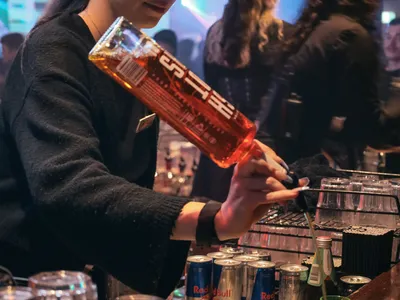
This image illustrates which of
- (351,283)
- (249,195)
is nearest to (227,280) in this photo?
(351,283)

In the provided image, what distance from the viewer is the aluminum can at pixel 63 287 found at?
0.71 metres

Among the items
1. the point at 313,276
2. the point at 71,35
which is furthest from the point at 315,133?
the point at 71,35

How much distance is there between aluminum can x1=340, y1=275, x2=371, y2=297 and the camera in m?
1.56

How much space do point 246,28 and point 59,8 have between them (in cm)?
228

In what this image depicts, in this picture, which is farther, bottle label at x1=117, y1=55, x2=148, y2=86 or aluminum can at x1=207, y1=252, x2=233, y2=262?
aluminum can at x1=207, y1=252, x2=233, y2=262

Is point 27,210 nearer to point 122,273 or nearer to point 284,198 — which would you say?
point 122,273

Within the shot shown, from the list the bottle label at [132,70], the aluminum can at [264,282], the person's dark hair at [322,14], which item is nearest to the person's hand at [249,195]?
the bottle label at [132,70]

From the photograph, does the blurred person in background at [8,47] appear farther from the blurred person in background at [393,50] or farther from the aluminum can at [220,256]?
the aluminum can at [220,256]

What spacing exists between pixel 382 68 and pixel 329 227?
1.65 meters

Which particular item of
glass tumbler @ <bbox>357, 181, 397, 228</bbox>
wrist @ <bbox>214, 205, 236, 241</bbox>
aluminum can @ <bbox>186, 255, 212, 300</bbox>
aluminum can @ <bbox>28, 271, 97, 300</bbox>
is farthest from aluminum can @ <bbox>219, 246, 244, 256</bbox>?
aluminum can @ <bbox>28, 271, 97, 300</bbox>

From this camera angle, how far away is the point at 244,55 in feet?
11.8

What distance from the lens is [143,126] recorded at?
4.58ft

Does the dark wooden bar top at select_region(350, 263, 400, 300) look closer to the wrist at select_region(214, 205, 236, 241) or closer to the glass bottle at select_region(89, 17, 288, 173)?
the wrist at select_region(214, 205, 236, 241)

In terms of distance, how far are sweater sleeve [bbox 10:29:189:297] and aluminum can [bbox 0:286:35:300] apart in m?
0.35
